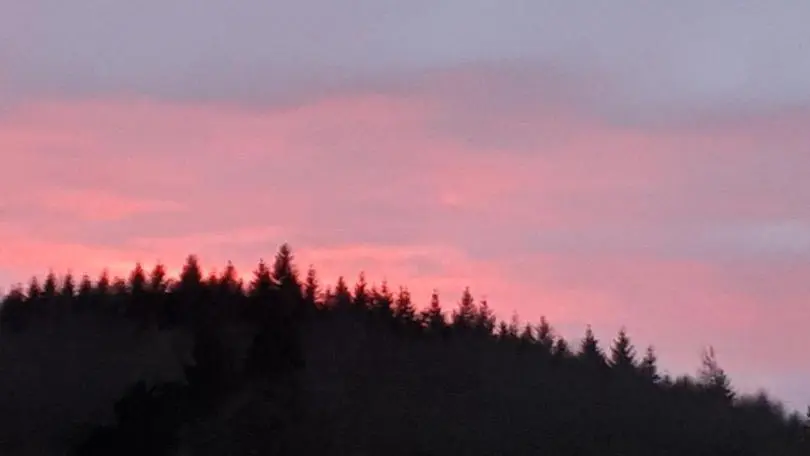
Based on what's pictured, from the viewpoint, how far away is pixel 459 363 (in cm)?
7119

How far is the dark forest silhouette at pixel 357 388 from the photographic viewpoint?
43.1m

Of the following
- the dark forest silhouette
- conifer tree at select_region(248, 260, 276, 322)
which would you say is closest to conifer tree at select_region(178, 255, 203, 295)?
the dark forest silhouette

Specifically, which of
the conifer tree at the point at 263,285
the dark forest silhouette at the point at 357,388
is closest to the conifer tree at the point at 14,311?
the dark forest silhouette at the point at 357,388

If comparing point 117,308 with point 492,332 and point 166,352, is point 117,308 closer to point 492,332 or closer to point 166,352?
point 166,352

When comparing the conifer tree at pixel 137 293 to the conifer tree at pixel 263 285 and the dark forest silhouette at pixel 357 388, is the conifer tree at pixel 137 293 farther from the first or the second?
the conifer tree at pixel 263 285

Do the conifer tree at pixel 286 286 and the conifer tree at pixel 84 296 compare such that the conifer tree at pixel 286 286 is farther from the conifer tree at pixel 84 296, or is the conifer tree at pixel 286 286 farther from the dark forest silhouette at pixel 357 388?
the conifer tree at pixel 84 296

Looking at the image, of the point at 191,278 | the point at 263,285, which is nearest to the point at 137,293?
the point at 191,278

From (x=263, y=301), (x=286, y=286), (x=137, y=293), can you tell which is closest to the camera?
(x=263, y=301)

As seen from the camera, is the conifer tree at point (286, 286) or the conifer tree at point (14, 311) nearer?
the conifer tree at point (286, 286)

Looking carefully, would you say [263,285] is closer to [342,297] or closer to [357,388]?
[357,388]

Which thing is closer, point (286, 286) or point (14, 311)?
point (286, 286)

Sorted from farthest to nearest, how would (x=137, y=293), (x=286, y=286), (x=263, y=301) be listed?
(x=137, y=293), (x=286, y=286), (x=263, y=301)

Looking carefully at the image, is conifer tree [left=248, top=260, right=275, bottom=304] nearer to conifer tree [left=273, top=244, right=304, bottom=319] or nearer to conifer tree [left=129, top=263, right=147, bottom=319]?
conifer tree [left=273, top=244, right=304, bottom=319]

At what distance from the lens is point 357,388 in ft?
186
